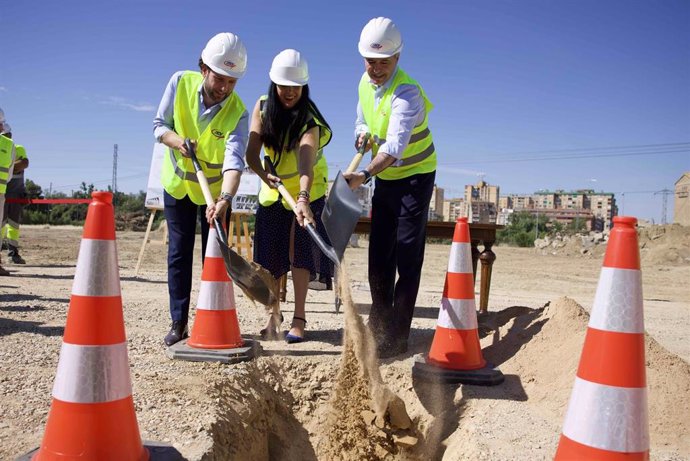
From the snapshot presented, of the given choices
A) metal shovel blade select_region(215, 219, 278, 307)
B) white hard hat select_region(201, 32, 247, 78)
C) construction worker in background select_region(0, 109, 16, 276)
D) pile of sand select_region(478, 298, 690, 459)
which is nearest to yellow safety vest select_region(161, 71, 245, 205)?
white hard hat select_region(201, 32, 247, 78)

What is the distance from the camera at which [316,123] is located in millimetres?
4258

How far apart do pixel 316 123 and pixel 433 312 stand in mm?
3128

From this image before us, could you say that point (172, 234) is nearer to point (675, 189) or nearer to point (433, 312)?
point (433, 312)

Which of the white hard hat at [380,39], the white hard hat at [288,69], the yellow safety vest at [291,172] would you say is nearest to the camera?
the white hard hat at [380,39]

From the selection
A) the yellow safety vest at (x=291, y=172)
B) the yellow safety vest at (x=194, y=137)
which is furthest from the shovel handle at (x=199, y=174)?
the yellow safety vest at (x=291, y=172)

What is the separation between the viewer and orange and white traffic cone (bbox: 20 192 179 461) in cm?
210

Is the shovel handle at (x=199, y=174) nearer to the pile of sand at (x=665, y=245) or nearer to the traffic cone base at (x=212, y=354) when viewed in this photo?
the traffic cone base at (x=212, y=354)

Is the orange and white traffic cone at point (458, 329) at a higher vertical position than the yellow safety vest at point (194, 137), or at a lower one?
lower

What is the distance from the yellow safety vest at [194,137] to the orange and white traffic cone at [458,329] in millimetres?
1734

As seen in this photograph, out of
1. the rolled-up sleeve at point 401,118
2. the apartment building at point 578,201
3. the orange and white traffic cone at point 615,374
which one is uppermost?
the apartment building at point 578,201

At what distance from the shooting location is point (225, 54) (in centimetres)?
382

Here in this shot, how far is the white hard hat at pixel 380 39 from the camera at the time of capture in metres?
3.79

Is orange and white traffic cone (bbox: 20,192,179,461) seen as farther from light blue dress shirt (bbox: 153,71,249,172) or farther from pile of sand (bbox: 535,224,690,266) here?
pile of sand (bbox: 535,224,690,266)

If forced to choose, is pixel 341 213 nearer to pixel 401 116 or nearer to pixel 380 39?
pixel 401 116
